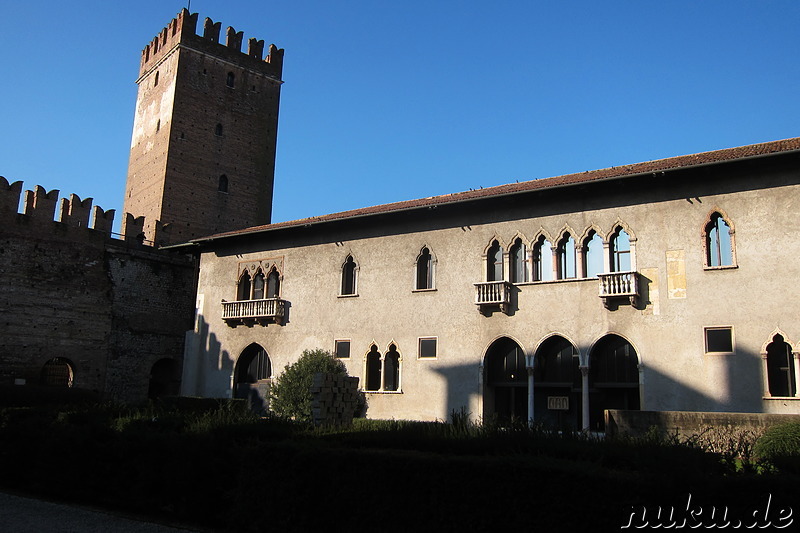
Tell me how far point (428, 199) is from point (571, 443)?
16.1 meters

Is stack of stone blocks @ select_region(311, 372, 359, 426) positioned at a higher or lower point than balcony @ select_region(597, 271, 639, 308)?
lower

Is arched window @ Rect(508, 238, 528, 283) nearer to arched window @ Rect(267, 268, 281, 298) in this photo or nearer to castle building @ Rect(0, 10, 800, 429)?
castle building @ Rect(0, 10, 800, 429)

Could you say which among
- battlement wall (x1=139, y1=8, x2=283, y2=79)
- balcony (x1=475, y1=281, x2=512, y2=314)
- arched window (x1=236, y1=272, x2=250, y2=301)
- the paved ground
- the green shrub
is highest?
battlement wall (x1=139, y1=8, x2=283, y2=79)

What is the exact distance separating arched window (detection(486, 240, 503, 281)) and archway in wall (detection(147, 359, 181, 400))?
59.3 feet

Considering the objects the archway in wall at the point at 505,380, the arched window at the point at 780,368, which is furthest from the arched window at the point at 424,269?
the arched window at the point at 780,368

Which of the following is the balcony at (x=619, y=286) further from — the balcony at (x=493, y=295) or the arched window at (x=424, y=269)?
the arched window at (x=424, y=269)

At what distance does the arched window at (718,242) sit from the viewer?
1798cm

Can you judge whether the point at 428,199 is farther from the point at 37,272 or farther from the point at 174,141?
the point at 174,141

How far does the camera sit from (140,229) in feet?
115

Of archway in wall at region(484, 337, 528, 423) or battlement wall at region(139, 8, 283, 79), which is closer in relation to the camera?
archway in wall at region(484, 337, 528, 423)

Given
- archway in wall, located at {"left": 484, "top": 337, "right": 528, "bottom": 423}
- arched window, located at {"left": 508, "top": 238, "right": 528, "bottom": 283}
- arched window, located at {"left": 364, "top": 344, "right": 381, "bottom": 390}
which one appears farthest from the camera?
arched window, located at {"left": 364, "top": 344, "right": 381, "bottom": 390}

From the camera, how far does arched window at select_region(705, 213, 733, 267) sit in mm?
17984

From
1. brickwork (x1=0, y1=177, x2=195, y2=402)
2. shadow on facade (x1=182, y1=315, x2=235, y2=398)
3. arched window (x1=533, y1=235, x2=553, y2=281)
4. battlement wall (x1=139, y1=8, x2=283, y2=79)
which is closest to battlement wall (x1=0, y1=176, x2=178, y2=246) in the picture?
brickwork (x1=0, y1=177, x2=195, y2=402)

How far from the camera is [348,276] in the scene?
24.7m
